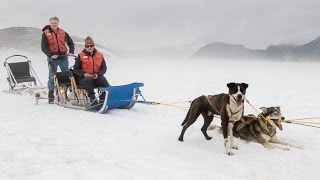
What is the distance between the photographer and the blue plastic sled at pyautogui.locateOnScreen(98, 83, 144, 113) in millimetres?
8859

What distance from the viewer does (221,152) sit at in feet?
19.8

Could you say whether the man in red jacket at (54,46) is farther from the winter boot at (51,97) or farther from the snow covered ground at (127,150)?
the snow covered ground at (127,150)

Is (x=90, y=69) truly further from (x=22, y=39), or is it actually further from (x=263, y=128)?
(x=22, y=39)

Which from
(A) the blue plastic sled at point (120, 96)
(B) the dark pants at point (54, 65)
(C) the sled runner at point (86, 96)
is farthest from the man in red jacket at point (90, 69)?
(B) the dark pants at point (54, 65)

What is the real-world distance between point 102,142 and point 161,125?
2.17 metres

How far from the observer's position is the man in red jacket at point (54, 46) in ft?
33.3

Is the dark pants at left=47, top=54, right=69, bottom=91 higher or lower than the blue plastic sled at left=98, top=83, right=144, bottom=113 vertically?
higher

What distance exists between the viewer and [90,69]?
368 inches

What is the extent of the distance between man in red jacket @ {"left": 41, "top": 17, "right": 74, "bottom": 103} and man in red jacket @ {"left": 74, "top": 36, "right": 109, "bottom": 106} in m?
1.12

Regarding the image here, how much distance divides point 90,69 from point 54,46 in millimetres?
1708

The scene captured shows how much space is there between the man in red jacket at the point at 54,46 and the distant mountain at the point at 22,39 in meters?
23.0

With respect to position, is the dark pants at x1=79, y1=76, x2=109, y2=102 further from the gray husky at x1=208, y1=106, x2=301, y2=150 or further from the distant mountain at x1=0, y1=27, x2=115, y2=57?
the distant mountain at x1=0, y1=27, x2=115, y2=57

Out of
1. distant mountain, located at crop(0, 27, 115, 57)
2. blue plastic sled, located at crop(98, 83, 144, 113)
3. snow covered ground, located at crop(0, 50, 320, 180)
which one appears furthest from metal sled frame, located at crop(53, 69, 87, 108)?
distant mountain, located at crop(0, 27, 115, 57)

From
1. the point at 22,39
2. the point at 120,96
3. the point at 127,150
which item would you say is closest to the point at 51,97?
the point at 120,96
